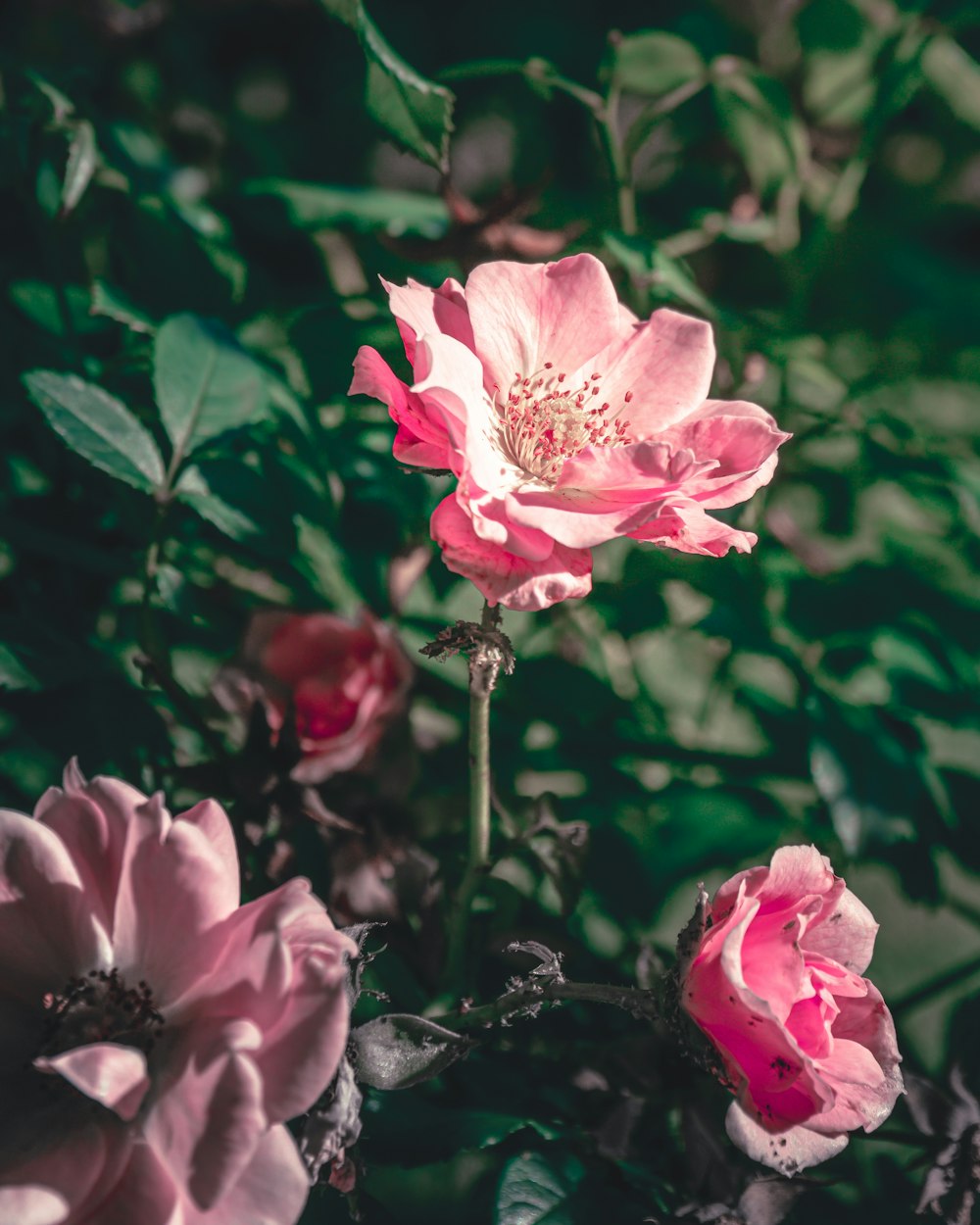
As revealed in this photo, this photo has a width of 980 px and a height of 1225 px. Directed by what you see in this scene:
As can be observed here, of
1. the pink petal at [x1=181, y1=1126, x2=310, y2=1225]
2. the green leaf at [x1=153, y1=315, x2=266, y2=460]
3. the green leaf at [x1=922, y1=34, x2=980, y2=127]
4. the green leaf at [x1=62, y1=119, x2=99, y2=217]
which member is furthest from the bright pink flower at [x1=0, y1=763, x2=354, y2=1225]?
the green leaf at [x1=922, y1=34, x2=980, y2=127]

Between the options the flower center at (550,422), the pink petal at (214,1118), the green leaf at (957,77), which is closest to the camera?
the pink petal at (214,1118)

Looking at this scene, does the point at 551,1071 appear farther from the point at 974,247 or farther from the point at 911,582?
the point at 974,247

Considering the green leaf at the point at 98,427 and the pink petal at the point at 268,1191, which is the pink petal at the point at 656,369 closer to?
the green leaf at the point at 98,427

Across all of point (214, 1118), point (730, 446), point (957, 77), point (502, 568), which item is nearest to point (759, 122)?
point (957, 77)

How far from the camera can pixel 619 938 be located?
618 millimetres

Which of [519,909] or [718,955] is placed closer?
[718,955]

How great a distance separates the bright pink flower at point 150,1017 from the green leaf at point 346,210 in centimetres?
45

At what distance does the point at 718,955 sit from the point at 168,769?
1.07 ft

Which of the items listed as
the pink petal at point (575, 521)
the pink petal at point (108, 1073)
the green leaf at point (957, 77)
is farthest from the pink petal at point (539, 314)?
the green leaf at point (957, 77)

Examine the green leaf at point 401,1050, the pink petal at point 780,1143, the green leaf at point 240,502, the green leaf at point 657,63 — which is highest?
the green leaf at point 657,63

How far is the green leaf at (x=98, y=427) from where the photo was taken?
0.51m

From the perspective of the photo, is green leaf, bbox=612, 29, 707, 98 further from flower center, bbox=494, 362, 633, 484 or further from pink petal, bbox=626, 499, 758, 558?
pink petal, bbox=626, 499, 758, 558

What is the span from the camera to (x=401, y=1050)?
41cm

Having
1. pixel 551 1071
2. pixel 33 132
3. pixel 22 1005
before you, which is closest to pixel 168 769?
pixel 22 1005
